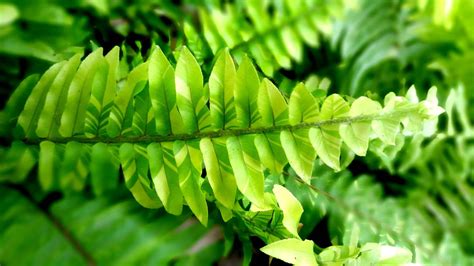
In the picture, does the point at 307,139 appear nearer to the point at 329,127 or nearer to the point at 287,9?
Result: the point at 329,127

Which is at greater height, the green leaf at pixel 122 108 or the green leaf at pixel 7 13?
the green leaf at pixel 7 13

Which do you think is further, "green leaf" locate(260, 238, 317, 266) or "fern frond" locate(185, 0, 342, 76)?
"fern frond" locate(185, 0, 342, 76)

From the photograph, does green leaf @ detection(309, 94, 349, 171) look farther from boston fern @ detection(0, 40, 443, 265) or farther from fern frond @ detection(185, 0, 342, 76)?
fern frond @ detection(185, 0, 342, 76)

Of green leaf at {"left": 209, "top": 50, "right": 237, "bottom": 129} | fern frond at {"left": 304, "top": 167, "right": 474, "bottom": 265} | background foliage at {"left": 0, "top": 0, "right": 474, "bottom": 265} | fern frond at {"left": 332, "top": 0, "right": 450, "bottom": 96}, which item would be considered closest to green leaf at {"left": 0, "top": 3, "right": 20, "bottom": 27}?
background foliage at {"left": 0, "top": 0, "right": 474, "bottom": 265}

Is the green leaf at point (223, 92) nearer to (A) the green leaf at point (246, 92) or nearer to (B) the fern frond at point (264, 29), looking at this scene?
(A) the green leaf at point (246, 92)

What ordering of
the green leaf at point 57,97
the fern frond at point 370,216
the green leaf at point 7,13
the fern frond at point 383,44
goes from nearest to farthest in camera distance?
the green leaf at point 7,13 < the green leaf at point 57,97 < the fern frond at point 370,216 < the fern frond at point 383,44

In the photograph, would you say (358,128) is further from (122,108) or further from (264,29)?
(264,29)

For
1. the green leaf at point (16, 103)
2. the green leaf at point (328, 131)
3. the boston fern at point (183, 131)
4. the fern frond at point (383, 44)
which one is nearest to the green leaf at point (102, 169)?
the boston fern at point (183, 131)

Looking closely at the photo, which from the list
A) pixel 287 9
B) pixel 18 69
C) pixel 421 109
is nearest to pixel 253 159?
pixel 421 109
